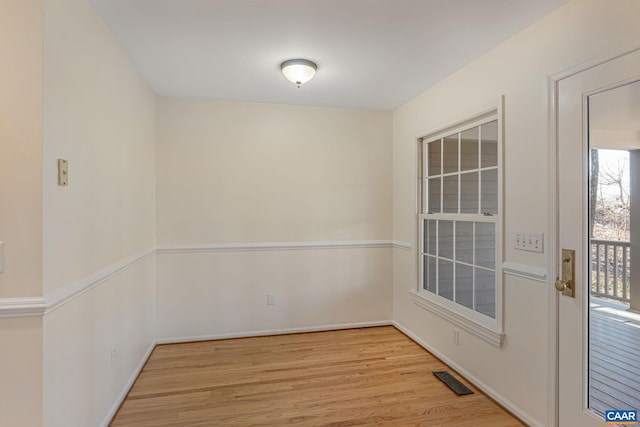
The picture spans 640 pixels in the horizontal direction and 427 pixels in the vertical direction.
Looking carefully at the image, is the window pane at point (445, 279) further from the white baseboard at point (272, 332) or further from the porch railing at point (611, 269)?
the porch railing at point (611, 269)

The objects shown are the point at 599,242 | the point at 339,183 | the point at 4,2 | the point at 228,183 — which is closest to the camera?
the point at 4,2

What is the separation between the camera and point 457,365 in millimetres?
2762

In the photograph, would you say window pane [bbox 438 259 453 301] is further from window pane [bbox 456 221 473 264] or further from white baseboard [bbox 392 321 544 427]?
white baseboard [bbox 392 321 544 427]

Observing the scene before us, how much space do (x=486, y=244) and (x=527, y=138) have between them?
0.84 meters

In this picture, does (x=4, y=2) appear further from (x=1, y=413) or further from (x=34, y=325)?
(x=1, y=413)

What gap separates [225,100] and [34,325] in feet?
8.66

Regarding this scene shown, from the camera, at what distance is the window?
2473mm

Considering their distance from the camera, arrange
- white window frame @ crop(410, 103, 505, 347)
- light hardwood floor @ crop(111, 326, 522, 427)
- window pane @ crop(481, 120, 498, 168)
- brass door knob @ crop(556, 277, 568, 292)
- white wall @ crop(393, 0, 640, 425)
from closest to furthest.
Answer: white wall @ crop(393, 0, 640, 425)
brass door knob @ crop(556, 277, 568, 292)
light hardwood floor @ crop(111, 326, 522, 427)
white window frame @ crop(410, 103, 505, 347)
window pane @ crop(481, 120, 498, 168)

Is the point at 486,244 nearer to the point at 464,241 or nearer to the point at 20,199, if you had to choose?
the point at 464,241

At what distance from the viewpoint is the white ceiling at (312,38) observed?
1.90 meters

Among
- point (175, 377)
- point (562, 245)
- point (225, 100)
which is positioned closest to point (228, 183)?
point (225, 100)

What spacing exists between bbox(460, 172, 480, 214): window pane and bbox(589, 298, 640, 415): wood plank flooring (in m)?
1.11

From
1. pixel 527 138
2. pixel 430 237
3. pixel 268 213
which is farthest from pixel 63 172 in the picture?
pixel 430 237

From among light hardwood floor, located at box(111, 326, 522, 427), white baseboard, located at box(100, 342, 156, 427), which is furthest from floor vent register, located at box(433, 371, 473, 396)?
white baseboard, located at box(100, 342, 156, 427)
